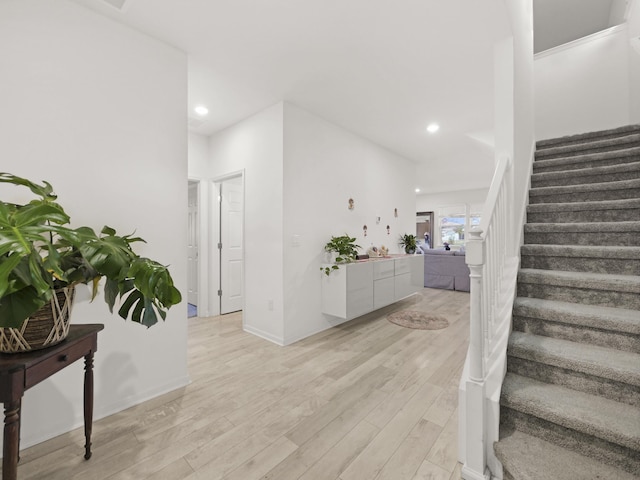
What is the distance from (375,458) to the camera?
5.19 ft

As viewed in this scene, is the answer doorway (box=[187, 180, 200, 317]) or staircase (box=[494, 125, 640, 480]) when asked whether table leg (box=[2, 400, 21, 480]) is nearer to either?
staircase (box=[494, 125, 640, 480])

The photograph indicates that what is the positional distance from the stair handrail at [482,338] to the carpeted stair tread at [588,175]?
61.0 inches

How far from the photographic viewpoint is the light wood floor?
1516 mm

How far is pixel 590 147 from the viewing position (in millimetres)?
2980

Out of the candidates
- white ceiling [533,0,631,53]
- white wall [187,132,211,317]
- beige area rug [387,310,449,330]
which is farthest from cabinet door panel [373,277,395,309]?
white ceiling [533,0,631,53]

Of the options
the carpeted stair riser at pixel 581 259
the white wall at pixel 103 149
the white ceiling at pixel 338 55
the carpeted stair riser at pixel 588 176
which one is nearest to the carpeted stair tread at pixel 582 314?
the carpeted stair riser at pixel 581 259

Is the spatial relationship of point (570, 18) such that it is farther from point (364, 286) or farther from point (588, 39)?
point (364, 286)

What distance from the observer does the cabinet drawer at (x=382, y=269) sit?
3.95 metres

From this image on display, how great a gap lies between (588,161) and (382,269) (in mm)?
2456

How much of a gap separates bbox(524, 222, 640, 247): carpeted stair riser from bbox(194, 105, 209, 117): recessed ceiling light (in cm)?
355

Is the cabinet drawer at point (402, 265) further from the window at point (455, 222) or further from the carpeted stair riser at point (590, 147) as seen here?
the window at point (455, 222)

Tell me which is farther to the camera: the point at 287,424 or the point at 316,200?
the point at 316,200

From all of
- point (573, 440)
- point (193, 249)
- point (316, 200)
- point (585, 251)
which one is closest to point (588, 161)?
point (585, 251)

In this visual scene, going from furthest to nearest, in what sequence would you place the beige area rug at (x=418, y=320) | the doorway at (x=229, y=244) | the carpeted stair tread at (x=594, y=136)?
the doorway at (x=229, y=244), the beige area rug at (x=418, y=320), the carpeted stair tread at (x=594, y=136)
